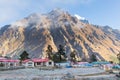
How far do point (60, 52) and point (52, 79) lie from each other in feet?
437

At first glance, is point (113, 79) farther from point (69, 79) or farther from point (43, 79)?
point (43, 79)

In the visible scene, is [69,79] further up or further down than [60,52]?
further down

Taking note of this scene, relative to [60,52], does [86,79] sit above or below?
below

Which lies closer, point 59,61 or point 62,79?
point 62,79

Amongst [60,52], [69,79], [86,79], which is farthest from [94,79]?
[60,52]

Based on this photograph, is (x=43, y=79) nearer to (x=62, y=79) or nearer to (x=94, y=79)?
(x=62, y=79)

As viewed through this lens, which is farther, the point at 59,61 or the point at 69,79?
the point at 59,61

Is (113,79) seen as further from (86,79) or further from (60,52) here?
(60,52)

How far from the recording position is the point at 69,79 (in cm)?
6375

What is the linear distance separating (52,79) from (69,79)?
4.72 metres

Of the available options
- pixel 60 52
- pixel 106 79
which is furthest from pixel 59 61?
pixel 106 79

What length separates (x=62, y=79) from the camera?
63906mm

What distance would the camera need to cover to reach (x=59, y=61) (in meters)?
200

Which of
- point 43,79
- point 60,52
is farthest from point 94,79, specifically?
point 60,52
